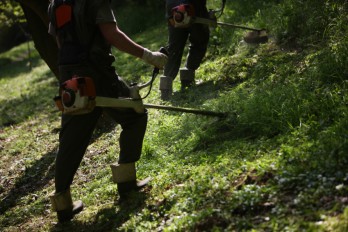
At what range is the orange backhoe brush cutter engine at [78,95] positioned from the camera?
4016mm

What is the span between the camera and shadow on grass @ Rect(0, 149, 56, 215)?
6.21 metres

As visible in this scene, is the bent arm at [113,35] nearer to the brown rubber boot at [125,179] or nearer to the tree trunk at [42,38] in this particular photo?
the brown rubber boot at [125,179]

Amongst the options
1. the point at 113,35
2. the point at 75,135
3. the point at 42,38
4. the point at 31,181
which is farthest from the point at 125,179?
the point at 42,38

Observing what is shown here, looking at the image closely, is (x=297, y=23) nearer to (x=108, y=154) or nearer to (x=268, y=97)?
(x=268, y=97)

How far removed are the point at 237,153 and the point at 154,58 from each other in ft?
3.90

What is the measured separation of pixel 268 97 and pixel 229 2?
239 inches

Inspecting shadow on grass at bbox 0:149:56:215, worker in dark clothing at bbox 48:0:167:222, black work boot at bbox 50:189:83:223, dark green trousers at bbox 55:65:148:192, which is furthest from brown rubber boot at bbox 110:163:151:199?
shadow on grass at bbox 0:149:56:215

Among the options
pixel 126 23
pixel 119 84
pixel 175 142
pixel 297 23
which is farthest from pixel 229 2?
pixel 119 84

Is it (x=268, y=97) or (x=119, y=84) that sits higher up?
(x=119, y=84)

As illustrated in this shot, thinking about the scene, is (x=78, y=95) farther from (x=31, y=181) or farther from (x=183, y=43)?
(x=183, y=43)

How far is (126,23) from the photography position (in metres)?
15.3

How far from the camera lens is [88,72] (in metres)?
4.41

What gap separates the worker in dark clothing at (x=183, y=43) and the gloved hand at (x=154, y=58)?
2527mm

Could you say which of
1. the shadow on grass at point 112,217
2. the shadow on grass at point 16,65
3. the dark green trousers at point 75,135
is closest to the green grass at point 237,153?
the shadow on grass at point 112,217
